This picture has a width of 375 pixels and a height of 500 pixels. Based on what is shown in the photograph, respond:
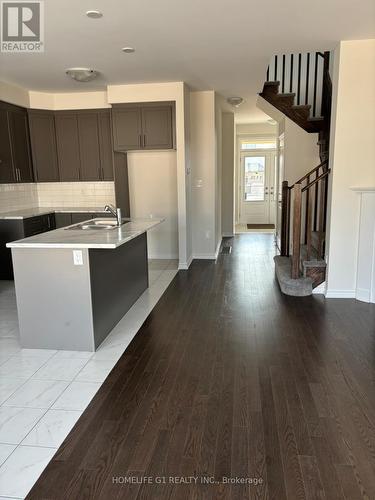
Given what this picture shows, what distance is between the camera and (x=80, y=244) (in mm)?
3066

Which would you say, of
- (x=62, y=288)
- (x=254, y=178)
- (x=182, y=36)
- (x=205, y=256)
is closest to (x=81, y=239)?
(x=62, y=288)

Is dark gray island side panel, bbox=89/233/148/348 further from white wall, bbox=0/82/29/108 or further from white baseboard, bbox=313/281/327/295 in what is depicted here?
white wall, bbox=0/82/29/108

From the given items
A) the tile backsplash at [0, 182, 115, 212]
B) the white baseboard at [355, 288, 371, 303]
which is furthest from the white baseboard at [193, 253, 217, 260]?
the white baseboard at [355, 288, 371, 303]

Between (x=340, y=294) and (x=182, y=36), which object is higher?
(x=182, y=36)

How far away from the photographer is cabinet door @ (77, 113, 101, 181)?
6.22m

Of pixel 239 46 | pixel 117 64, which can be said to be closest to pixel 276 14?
pixel 239 46

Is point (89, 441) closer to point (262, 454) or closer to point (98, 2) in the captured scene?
point (262, 454)

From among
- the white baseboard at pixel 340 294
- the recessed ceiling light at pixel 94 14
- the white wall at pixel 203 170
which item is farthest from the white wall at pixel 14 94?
the white baseboard at pixel 340 294

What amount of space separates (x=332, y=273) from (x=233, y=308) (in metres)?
1.29

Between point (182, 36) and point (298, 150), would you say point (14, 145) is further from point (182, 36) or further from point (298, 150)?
point (298, 150)

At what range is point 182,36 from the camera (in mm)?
3715

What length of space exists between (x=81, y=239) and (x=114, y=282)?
0.72 meters

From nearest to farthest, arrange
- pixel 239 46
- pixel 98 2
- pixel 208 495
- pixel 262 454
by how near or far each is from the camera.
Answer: pixel 208 495
pixel 262 454
pixel 98 2
pixel 239 46

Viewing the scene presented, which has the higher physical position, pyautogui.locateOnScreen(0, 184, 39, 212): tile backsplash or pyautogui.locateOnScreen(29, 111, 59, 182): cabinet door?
pyautogui.locateOnScreen(29, 111, 59, 182): cabinet door
